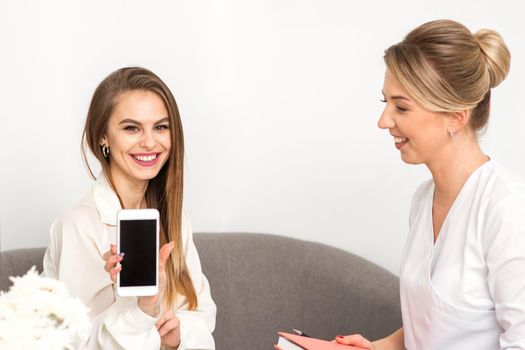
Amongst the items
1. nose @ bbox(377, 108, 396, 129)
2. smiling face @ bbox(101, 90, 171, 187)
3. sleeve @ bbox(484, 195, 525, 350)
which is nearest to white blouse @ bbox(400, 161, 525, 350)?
sleeve @ bbox(484, 195, 525, 350)

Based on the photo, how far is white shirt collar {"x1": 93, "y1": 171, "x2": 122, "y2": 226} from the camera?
196 centimetres

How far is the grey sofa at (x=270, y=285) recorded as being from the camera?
8.55 ft

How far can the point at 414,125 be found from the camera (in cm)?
175

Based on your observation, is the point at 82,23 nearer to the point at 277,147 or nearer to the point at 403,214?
the point at 277,147

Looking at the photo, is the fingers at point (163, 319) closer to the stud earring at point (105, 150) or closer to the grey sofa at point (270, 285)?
the stud earring at point (105, 150)

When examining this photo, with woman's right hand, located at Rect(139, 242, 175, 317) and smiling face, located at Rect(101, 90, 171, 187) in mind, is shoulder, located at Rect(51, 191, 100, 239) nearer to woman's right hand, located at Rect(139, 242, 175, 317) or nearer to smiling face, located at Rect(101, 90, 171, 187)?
smiling face, located at Rect(101, 90, 171, 187)

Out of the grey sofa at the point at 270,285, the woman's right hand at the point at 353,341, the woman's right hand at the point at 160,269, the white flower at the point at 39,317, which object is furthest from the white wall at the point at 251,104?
the white flower at the point at 39,317

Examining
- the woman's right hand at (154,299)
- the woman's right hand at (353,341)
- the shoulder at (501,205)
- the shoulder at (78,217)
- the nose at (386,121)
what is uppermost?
the nose at (386,121)

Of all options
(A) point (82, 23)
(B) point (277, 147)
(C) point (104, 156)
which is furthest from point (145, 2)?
(C) point (104, 156)

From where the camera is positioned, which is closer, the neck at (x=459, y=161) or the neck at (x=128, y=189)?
the neck at (x=459, y=161)

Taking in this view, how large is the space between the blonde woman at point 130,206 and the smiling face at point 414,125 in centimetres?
55

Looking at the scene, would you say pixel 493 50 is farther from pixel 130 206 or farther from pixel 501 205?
pixel 130 206

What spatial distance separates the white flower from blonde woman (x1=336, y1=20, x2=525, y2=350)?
0.86 meters

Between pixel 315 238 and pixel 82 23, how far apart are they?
3.47 ft
